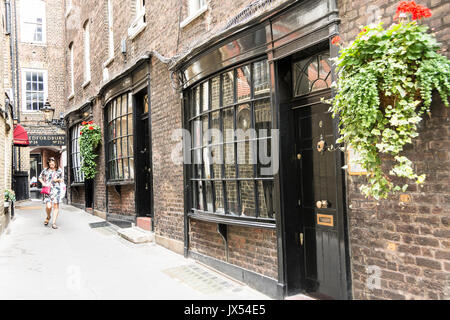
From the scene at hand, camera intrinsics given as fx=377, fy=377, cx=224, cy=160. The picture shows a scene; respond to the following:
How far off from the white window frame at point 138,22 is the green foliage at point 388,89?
6.28 metres

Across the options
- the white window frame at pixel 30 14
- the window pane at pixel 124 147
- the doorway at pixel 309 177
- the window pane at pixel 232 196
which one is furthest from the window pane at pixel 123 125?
the white window frame at pixel 30 14

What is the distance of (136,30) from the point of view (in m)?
8.55

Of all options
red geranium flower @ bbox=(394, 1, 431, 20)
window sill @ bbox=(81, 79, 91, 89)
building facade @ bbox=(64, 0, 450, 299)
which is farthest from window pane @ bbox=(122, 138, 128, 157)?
red geranium flower @ bbox=(394, 1, 431, 20)

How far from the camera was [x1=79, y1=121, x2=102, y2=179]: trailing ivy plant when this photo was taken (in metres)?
11.0

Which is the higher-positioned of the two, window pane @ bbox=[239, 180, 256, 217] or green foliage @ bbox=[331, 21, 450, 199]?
green foliage @ bbox=[331, 21, 450, 199]

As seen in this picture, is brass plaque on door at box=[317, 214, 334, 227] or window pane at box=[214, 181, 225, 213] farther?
window pane at box=[214, 181, 225, 213]

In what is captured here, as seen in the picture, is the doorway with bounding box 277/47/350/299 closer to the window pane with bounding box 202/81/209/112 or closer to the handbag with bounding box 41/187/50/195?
the window pane with bounding box 202/81/209/112

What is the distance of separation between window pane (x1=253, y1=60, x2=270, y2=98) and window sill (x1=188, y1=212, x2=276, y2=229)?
63.6 inches

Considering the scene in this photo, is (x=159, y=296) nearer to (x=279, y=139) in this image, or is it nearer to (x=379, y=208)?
(x=279, y=139)

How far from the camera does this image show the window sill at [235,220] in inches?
184

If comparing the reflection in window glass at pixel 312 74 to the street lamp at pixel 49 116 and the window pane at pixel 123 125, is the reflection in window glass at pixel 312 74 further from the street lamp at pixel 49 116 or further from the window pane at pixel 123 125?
the street lamp at pixel 49 116

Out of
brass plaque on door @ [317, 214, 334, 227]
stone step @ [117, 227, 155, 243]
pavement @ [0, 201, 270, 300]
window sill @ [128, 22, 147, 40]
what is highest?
window sill @ [128, 22, 147, 40]

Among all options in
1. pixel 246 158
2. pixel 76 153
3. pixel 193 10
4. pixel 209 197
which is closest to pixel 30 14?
pixel 76 153

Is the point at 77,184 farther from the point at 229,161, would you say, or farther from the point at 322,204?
the point at 322,204
